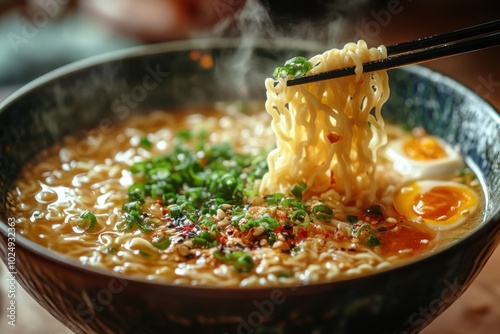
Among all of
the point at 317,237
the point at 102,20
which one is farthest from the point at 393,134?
the point at 102,20

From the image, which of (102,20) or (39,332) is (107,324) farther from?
(102,20)

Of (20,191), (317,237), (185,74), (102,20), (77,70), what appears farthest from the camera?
(102,20)

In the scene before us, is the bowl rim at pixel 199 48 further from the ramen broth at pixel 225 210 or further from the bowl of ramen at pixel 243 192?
the ramen broth at pixel 225 210

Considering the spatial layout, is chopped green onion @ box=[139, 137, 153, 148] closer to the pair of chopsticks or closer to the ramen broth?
the ramen broth

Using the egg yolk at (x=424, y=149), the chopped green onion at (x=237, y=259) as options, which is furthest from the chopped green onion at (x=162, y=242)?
the egg yolk at (x=424, y=149)

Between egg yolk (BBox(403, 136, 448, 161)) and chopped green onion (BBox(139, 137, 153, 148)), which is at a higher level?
chopped green onion (BBox(139, 137, 153, 148))

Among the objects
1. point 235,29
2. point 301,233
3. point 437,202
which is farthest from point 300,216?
point 235,29

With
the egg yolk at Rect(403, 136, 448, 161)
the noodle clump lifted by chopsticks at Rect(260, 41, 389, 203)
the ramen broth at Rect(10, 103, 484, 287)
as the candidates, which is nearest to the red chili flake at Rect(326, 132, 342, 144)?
the noodle clump lifted by chopsticks at Rect(260, 41, 389, 203)

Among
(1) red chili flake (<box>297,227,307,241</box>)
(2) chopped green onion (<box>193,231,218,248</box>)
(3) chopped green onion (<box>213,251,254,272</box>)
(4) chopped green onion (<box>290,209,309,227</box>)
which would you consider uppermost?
(4) chopped green onion (<box>290,209,309,227</box>)
